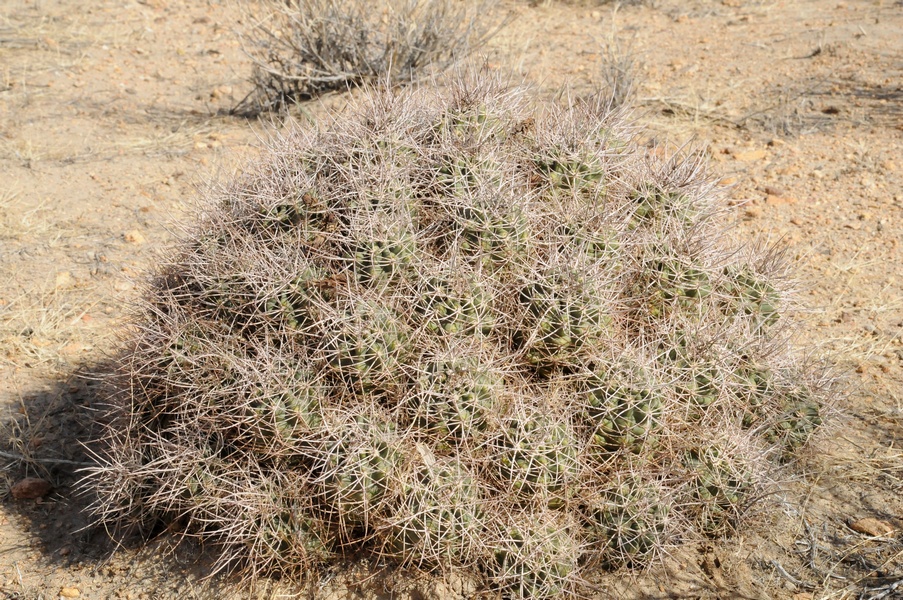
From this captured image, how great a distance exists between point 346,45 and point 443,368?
16.4 ft

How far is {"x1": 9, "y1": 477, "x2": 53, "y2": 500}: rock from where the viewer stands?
12.7 ft

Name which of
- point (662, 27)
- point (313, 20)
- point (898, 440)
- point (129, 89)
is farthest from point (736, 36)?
point (129, 89)

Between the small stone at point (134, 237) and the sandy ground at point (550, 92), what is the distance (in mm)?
16

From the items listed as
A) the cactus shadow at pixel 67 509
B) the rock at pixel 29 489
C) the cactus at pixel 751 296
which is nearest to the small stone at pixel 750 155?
the cactus at pixel 751 296

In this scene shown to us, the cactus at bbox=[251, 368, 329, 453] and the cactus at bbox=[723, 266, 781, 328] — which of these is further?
the cactus at bbox=[723, 266, 781, 328]

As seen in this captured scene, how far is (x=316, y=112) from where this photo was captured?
23.5 ft

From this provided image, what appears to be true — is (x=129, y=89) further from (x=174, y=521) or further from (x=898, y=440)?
(x=898, y=440)

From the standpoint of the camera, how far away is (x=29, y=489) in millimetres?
3867

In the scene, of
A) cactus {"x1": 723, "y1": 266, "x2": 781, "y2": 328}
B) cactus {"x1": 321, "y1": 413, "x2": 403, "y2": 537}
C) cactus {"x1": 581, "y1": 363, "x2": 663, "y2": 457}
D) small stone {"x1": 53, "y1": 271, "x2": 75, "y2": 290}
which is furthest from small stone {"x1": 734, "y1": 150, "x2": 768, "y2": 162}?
small stone {"x1": 53, "y1": 271, "x2": 75, "y2": 290}

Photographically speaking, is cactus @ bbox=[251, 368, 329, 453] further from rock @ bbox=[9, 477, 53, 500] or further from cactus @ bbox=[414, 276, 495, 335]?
rock @ bbox=[9, 477, 53, 500]

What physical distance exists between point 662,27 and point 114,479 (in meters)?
7.39

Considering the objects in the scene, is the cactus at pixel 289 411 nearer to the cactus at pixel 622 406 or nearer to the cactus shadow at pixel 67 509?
the cactus shadow at pixel 67 509

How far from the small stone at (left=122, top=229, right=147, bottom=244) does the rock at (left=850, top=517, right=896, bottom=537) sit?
4681 millimetres

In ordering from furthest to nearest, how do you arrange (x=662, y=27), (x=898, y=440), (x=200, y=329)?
1. (x=662, y=27)
2. (x=898, y=440)
3. (x=200, y=329)
